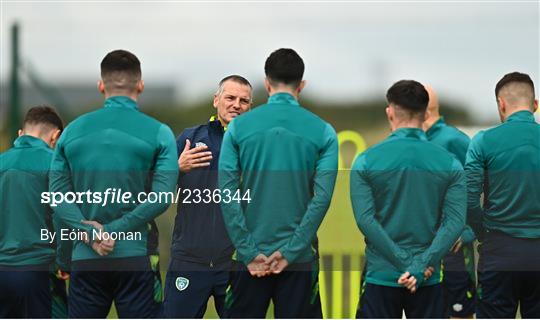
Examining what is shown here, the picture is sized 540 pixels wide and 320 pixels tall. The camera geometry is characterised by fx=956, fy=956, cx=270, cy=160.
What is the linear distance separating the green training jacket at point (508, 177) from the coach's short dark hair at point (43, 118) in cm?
265

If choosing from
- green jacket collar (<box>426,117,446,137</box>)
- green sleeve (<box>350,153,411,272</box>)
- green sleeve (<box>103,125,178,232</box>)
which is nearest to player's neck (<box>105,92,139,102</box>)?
green sleeve (<box>103,125,178,232</box>)

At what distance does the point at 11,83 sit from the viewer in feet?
35.1

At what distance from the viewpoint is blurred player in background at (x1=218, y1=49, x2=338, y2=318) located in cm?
545

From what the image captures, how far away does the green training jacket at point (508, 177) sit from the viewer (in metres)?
5.96

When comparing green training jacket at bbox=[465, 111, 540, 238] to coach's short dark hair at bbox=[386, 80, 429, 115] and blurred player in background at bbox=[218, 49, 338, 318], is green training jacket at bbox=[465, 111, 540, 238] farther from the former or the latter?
blurred player in background at bbox=[218, 49, 338, 318]

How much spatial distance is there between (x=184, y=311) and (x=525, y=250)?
87.6 inches

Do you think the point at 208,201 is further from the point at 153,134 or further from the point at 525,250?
the point at 525,250

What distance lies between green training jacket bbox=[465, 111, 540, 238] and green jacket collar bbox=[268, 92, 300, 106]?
4.12 ft

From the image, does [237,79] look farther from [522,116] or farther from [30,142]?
[522,116]

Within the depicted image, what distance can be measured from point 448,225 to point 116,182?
6.34 ft

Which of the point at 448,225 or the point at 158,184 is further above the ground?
the point at 158,184

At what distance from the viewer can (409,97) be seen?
5.50 metres

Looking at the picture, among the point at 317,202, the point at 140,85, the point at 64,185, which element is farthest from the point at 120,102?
the point at 317,202

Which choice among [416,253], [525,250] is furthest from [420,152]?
[525,250]
